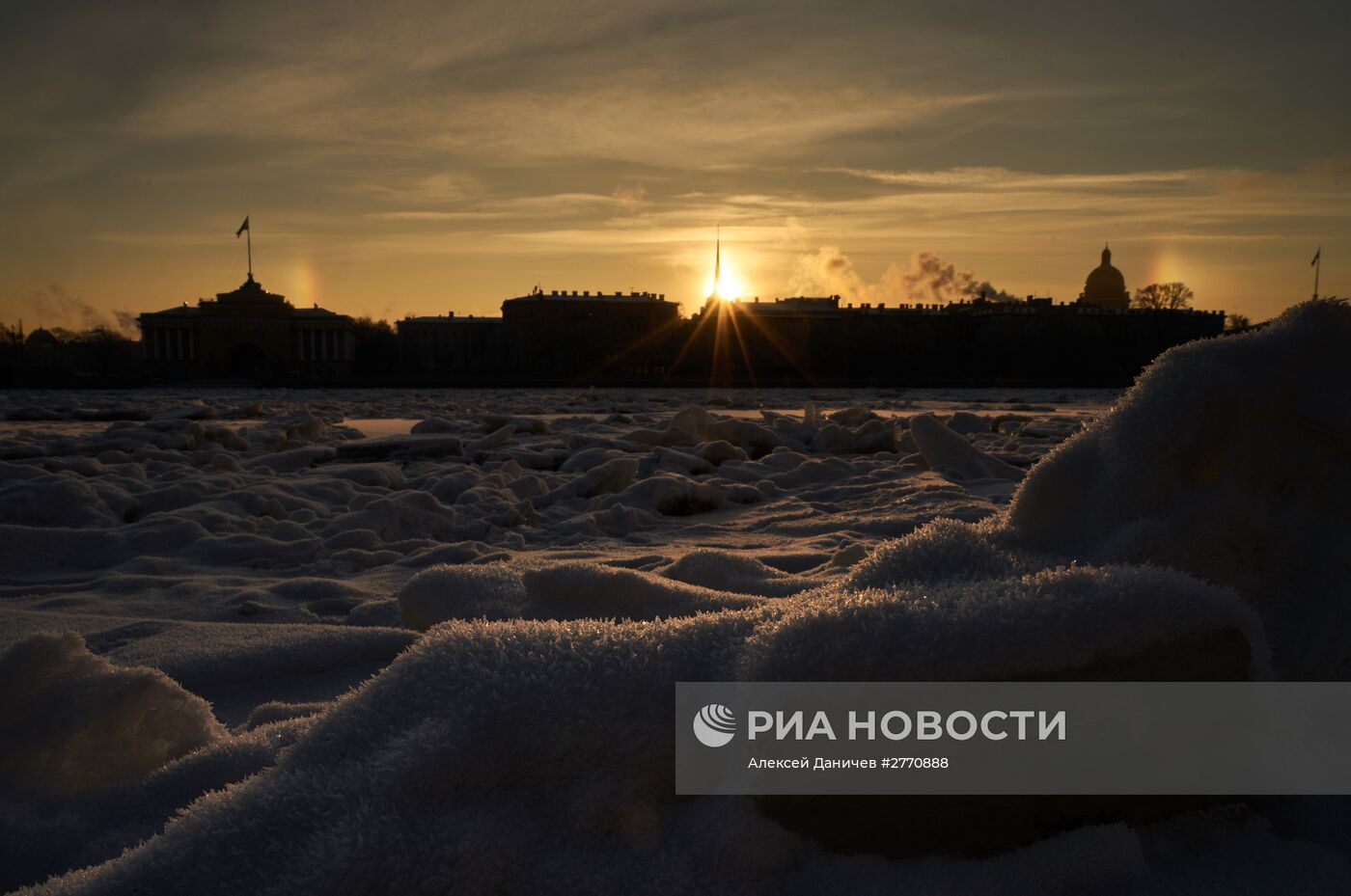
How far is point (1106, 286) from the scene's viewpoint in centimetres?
8462

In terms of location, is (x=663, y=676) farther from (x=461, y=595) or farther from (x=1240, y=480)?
(x=461, y=595)

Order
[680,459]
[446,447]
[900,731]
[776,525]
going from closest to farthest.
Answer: [900,731]
[776,525]
[680,459]
[446,447]

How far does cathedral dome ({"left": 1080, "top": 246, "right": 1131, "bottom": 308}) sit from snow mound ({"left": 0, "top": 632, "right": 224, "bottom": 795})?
92.6 meters

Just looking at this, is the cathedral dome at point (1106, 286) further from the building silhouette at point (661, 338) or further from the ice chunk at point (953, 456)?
the ice chunk at point (953, 456)

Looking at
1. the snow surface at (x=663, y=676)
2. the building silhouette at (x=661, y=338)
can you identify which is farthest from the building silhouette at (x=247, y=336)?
the snow surface at (x=663, y=676)

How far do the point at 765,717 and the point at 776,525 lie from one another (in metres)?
2.88

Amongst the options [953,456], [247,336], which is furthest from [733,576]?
[247,336]

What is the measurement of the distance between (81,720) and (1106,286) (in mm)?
94706

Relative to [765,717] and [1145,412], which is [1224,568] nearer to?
[1145,412]

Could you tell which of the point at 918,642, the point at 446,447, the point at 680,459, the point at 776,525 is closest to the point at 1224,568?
the point at 918,642

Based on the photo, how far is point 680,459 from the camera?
17.9 feet

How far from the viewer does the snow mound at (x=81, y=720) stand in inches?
55.9

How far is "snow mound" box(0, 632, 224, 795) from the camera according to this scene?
4.66 ft

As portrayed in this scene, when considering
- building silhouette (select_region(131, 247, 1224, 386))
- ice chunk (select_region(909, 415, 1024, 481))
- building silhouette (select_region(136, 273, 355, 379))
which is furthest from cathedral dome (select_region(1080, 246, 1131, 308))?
ice chunk (select_region(909, 415, 1024, 481))
